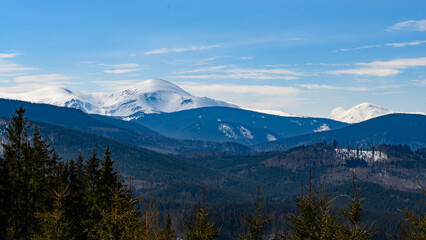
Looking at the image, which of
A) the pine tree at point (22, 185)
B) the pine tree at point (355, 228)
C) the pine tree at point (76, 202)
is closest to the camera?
the pine tree at point (355, 228)

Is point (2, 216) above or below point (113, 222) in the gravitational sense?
below

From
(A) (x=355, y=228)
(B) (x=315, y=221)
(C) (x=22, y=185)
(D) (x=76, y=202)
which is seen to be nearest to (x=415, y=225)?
(A) (x=355, y=228)

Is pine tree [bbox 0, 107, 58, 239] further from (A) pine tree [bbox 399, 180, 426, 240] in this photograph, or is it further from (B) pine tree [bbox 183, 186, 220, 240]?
(A) pine tree [bbox 399, 180, 426, 240]

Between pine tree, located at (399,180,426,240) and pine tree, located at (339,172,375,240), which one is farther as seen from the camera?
pine tree, located at (339,172,375,240)

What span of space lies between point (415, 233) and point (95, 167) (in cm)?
4858

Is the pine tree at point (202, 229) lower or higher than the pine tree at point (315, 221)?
lower

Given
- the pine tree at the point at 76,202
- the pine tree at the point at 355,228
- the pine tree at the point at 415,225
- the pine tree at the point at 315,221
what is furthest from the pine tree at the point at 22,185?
the pine tree at the point at 415,225

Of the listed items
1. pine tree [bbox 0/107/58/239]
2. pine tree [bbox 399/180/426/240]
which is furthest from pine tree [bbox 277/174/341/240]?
pine tree [bbox 0/107/58/239]

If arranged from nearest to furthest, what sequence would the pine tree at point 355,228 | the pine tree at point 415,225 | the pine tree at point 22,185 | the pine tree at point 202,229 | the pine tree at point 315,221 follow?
the pine tree at point 415,225
the pine tree at point 355,228
the pine tree at point 315,221
the pine tree at point 202,229
the pine tree at point 22,185

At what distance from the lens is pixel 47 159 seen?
69.9 metres

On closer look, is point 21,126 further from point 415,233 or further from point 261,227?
point 415,233

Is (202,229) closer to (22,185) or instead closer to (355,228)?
(355,228)

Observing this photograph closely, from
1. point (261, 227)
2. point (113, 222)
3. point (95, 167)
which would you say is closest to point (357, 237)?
point (261, 227)

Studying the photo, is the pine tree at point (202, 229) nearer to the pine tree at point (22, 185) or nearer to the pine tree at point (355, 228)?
the pine tree at point (355, 228)
